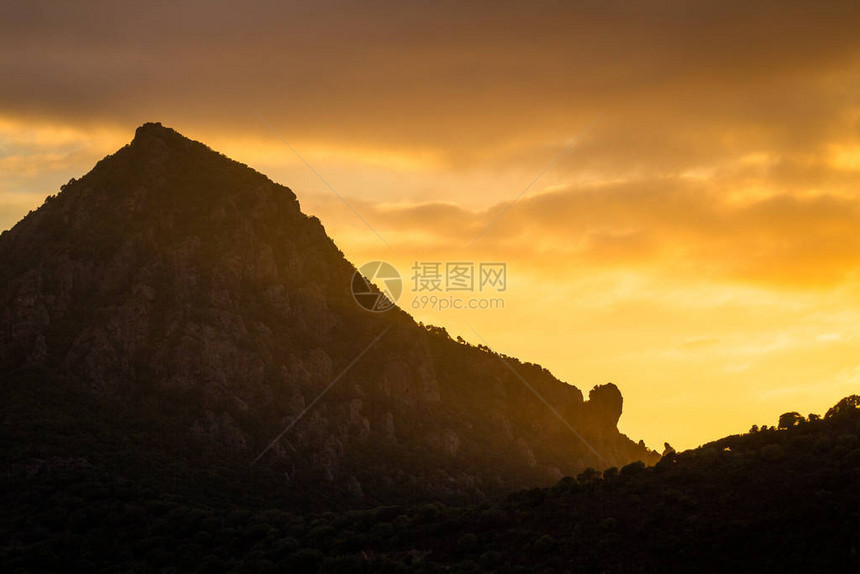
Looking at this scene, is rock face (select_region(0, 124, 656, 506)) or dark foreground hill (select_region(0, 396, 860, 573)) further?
rock face (select_region(0, 124, 656, 506))

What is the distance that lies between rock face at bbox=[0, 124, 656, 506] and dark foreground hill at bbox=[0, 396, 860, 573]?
38.4 meters

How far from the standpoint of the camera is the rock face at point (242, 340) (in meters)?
148

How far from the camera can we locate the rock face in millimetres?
148000

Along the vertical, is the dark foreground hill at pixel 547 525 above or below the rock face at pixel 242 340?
below

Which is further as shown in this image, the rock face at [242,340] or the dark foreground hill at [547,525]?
the rock face at [242,340]

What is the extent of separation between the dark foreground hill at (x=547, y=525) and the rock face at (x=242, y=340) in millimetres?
38377

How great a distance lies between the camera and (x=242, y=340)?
163 m

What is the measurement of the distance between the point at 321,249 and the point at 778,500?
447 feet

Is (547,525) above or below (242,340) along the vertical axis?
below

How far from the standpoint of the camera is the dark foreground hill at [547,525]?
70.6 m

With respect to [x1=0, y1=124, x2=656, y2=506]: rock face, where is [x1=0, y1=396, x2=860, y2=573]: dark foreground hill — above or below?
below

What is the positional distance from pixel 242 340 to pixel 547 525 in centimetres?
9347

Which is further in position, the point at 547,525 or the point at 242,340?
the point at 242,340

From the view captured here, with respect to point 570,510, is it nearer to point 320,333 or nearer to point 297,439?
point 297,439
